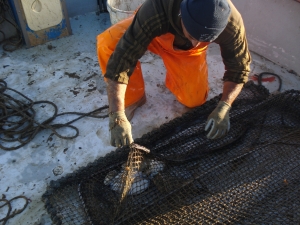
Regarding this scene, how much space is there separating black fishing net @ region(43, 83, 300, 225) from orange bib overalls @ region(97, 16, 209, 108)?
0.27m

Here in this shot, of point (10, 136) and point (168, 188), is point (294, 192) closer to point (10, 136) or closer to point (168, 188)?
point (168, 188)

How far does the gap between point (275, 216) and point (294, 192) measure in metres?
0.26

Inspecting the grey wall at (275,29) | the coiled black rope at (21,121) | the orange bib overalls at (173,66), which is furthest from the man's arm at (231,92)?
the grey wall at (275,29)

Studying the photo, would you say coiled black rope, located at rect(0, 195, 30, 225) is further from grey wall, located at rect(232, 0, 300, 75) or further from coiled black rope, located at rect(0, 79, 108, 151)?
grey wall, located at rect(232, 0, 300, 75)

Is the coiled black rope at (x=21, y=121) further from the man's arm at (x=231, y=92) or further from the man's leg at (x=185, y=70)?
the man's arm at (x=231, y=92)

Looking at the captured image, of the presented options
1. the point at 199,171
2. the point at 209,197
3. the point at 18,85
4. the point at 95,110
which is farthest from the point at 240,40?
the point at 18,85

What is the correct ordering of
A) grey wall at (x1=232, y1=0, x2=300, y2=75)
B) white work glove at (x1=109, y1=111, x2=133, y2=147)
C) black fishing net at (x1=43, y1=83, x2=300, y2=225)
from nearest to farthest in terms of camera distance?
black fishing net at (x1=43, y1=83, x2=300, y2=225), white work glove at (x1=109, y1=111, x2=133, y2=147), grey wall at (x1=232, y1=0, x2=300, y2=75)

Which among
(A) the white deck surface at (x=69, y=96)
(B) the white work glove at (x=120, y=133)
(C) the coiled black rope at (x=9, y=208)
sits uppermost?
(B) the white work glove at (x=120, y=133)

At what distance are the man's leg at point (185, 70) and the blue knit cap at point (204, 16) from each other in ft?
1.72

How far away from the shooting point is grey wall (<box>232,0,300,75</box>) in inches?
122

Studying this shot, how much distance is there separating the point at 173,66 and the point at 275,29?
1.47 metres

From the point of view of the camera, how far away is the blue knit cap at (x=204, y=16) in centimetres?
167

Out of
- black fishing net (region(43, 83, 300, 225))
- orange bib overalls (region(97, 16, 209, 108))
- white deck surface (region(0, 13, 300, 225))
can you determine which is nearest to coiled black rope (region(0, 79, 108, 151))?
white deck surface (region(0, 13, 300, 225))

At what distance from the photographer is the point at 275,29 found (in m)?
3.29
